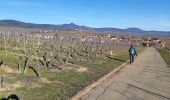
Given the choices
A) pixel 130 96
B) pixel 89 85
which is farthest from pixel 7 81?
pixel 130 96

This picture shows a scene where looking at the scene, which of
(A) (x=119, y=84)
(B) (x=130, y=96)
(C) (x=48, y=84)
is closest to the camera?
(B) (x=130, y=96)

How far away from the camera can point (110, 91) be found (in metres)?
17.2

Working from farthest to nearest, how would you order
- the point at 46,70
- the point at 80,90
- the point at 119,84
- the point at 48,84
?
the point at 46,70 → the point at 119,84 → the point at 48,84 → the point at 80,90

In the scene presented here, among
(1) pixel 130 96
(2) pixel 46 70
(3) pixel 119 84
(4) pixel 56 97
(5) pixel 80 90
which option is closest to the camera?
(4) pixel 56 97

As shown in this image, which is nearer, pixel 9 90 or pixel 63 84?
pixel 9 90

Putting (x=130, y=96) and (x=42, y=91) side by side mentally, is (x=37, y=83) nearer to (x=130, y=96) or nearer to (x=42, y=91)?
(x=42, y=91)

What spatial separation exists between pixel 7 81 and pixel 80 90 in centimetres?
335

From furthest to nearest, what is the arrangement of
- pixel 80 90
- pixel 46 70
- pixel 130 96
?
pixel 46 70 → pixel 80 90 → pixel 130 96

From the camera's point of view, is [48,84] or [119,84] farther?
[119,84]

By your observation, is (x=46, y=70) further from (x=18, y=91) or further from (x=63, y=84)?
(x=18, y=91)

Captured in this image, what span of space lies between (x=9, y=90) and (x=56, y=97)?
6.44 ft

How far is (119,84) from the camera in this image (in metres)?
20.2

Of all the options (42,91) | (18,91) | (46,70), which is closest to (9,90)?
(18,91)

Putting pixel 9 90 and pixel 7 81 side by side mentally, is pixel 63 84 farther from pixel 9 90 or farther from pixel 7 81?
pixel 9 90
